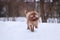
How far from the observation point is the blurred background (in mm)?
3941

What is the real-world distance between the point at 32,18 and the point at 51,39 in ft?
0.80

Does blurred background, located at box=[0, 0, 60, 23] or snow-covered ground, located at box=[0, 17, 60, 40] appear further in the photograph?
blurred background, located at box=[0, 0, 60, 23]

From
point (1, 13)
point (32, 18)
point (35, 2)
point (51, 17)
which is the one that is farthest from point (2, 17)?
point (32, 18)

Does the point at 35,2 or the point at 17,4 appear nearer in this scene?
the point at 35,2

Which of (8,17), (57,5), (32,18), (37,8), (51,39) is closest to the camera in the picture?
(51,39)

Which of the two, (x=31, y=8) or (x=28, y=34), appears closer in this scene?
(x=28, y=34)

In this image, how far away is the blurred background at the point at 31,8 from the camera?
3941mm

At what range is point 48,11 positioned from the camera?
4.09 metres

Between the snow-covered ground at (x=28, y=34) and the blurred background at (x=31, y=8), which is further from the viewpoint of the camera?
the blurred background at (x=31, y=8)

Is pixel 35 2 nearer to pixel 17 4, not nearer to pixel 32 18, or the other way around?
pixel 17 4

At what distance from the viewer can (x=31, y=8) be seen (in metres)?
3.72

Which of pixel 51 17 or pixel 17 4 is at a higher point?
pixel 17 4

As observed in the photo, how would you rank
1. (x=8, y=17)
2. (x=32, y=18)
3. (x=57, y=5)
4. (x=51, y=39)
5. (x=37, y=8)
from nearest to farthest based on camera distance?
(x=51, y=39) → (x=32, y=18) → (x=37, y=8) → (x=57, y=5) → (x=8, y=17)

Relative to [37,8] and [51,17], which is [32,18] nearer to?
[37,8]
